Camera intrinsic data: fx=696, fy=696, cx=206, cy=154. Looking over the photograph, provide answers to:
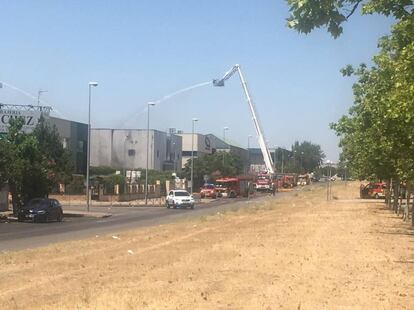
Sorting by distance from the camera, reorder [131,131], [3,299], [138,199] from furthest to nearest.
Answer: [131,131], [138,199], [3,299]

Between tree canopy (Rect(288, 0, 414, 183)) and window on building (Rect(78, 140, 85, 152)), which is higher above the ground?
window on building (Rect(78, 140, 85, 152))

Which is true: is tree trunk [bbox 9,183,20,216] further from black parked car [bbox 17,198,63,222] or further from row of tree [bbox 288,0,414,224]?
row of tree [bbox 288,0,414,224]

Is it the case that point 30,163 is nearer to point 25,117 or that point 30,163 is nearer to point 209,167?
point 25,117

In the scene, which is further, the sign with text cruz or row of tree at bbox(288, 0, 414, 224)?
the sign with text cruz

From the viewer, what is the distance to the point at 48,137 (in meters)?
51.9

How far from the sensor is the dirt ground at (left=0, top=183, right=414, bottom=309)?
34.6 ft

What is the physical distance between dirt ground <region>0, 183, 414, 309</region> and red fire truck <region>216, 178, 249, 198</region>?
72.0m

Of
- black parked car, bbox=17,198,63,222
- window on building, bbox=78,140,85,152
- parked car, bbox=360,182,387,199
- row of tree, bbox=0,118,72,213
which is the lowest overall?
black parked car, bbox=17,198,63,222

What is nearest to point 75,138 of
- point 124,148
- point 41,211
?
point 124,148

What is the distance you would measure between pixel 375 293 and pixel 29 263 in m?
8.68

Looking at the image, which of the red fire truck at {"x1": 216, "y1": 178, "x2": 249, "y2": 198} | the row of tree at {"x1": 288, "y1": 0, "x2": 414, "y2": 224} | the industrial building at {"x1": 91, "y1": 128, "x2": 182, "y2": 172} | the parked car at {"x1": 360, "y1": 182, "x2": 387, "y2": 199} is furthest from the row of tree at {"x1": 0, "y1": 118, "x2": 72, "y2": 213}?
the industrial building at {"x1": 91, "y1": 128, "x2": 182, "y2": 172}

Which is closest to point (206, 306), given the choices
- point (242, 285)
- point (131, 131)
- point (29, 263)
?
point (242, 285)

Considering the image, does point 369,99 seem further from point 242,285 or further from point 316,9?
point 316,9

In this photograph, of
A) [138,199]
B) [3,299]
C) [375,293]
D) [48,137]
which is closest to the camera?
[3,299]
